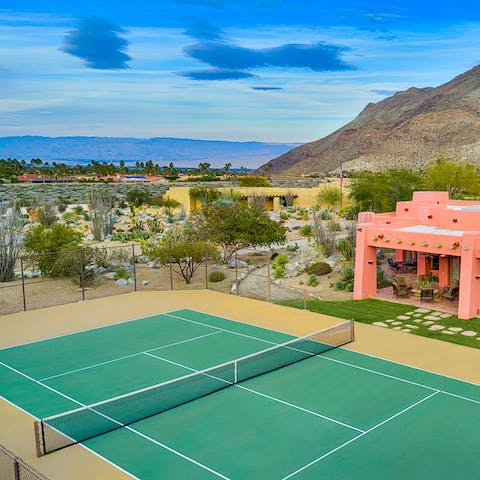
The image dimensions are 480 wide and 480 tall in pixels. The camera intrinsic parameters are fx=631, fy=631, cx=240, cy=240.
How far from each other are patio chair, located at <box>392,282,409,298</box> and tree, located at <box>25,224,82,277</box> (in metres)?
15.1

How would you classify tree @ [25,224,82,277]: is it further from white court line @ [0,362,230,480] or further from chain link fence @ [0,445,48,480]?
chain link fence @ [0,445,48,480]

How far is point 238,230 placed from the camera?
34188 millimetres

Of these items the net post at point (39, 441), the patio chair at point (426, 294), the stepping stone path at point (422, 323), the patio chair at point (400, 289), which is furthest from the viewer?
the patio chair at point (400, 289)

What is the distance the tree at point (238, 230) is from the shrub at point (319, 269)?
14.1 ft

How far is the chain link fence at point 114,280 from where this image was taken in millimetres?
26656

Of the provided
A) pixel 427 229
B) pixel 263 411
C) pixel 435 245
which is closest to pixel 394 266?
pixel 427 229

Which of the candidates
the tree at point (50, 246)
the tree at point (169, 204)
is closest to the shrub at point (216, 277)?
the tree at point (50, 246)

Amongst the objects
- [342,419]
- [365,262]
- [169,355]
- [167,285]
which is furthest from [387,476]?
[167,285]

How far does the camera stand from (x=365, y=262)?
24484 millimetres

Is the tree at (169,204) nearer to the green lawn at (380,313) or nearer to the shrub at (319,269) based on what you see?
the shrub at (319,269)

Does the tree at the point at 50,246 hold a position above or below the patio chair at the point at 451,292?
above

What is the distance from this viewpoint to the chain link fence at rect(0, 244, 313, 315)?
26656 millimetres

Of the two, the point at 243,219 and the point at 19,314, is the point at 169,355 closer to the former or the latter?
the point at 19,314

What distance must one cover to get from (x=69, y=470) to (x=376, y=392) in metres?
7.22
